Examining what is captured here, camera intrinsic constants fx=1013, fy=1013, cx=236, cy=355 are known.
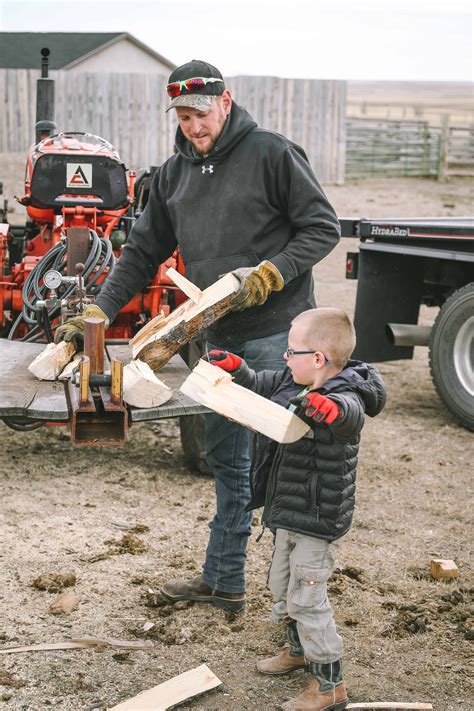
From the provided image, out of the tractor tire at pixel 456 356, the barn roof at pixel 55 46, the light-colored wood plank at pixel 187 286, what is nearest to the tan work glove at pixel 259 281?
the light-colored wood plank at pixel 187 286

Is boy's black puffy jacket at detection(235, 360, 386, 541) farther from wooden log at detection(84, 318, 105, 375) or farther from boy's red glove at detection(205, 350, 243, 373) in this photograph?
wooden log at detection(84, 318, 105, 375)

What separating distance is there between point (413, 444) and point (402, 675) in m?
3.37

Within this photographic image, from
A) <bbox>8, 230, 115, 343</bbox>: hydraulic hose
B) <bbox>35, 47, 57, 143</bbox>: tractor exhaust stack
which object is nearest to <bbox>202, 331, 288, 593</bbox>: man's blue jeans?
<bbox>8, 230, 115, 343</bbox>: hydraulic hose

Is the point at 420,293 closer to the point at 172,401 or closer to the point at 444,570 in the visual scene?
the point at 444,570

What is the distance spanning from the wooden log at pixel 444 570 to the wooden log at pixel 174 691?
4.82 feet

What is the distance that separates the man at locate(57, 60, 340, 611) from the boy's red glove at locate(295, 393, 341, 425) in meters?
0.81

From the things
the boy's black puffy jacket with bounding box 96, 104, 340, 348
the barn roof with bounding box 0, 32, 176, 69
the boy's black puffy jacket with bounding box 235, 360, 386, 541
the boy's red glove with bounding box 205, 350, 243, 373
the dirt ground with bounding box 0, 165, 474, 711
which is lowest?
the dirt ground with bounding box 0, 165, 474, 711

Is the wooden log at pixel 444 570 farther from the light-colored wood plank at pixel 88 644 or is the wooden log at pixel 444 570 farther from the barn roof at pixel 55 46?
the barn roof at pixel 55 46

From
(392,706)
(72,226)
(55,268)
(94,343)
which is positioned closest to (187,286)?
(94,343)

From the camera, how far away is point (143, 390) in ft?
12.3

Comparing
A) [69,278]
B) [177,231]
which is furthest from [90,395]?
[69,278]

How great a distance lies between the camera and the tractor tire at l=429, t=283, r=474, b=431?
7.32 metres

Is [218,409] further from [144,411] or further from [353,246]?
[353,246]

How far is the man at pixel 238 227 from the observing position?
12.9 ft
